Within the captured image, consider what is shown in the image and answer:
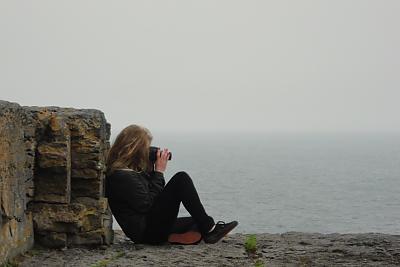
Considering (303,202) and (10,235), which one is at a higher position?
(10,235)

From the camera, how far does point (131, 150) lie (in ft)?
26.1

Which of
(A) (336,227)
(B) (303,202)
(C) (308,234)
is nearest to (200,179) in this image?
(B) (303,202)

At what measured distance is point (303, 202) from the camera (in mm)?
54031

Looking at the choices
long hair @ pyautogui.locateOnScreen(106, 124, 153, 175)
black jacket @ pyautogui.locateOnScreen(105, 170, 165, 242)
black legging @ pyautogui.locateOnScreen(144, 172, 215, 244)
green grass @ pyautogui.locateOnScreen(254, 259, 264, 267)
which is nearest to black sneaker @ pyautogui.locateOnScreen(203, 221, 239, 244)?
black legging @ pyautogui.locateOnScreen(144, 172, 215, 244)

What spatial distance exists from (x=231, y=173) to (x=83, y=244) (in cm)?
7480

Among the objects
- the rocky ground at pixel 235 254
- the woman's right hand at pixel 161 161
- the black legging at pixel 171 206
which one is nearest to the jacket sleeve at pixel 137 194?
the black legging at pixel 171 206

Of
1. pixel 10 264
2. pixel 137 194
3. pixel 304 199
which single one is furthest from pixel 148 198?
pixel 304 199

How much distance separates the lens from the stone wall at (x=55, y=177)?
6.63 meters

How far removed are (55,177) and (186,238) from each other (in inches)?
70.2

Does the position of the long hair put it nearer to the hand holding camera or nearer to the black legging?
the hand holding camera

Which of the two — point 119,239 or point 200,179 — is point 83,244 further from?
point 200,179

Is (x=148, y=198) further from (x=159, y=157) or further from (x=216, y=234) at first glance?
(x=216, y=234)

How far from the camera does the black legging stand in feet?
25.0

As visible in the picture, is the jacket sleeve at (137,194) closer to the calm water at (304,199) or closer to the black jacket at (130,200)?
the black jacket at (130,200)
